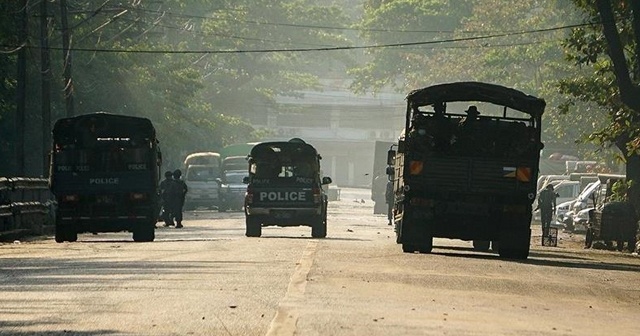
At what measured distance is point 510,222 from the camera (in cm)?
2712

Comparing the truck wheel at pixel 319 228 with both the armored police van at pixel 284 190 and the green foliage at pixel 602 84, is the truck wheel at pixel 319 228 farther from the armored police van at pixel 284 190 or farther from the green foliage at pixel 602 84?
the green foliage at pixel 602 84

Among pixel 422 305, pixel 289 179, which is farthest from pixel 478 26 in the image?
pixel 422 305

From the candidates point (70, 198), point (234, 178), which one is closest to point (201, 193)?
point (234, 178)

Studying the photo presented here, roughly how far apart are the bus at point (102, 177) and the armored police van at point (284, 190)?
12.1 feet

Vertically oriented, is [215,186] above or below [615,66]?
below

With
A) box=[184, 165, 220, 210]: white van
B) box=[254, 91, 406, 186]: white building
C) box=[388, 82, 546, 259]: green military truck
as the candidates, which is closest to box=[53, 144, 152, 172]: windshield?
box=[388, 82, 546, 259]: green military truck

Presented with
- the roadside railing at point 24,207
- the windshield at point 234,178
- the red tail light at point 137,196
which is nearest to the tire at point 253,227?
the red tail light at point 137,196

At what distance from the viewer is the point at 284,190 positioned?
36500 mm

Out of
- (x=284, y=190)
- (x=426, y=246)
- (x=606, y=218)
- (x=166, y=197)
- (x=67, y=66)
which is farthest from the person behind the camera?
(x=67, y=66)

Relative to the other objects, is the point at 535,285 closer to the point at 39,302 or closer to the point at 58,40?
the point at 39,302

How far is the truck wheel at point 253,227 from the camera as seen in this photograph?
3644 centimetres

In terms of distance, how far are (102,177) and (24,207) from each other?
15.7 ft

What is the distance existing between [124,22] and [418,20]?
134 feet

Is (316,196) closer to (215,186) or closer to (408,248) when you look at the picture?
(408,248)
